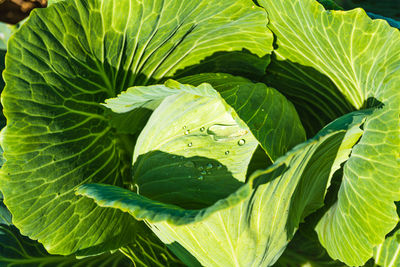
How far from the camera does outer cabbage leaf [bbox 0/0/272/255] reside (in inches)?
53.0

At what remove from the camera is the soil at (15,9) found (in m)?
2.78

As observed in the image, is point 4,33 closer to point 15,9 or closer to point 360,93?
point 15,9

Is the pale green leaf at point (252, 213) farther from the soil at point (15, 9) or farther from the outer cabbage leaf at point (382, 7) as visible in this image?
the outer cabbage leaf at point (382, 7)

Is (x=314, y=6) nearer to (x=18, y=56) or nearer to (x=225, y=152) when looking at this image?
(x=225, y=152)

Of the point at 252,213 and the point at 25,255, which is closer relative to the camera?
the point at 252,213

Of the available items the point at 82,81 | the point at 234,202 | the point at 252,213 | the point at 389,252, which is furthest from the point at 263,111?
the point at 389,252

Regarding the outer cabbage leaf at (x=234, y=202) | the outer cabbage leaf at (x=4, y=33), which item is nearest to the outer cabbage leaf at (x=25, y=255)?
the outer cabbage leaf at (x=234, y=202)

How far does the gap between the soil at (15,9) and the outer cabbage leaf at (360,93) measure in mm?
1888

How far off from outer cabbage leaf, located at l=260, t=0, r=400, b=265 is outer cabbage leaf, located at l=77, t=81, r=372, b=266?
98 mm

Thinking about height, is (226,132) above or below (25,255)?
above

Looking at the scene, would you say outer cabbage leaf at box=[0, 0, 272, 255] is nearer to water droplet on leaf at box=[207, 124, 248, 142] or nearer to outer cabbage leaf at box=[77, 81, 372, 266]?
outer cabbage leaf at box=[77, 81, 372, 266]

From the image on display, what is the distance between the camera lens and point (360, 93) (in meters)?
1.50

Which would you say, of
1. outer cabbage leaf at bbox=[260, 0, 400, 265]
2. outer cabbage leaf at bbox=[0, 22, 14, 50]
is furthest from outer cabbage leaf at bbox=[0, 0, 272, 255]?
outer cabbage leaf at bbox=[0, 22, 14, 50]

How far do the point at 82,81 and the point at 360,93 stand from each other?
3.25 feet
